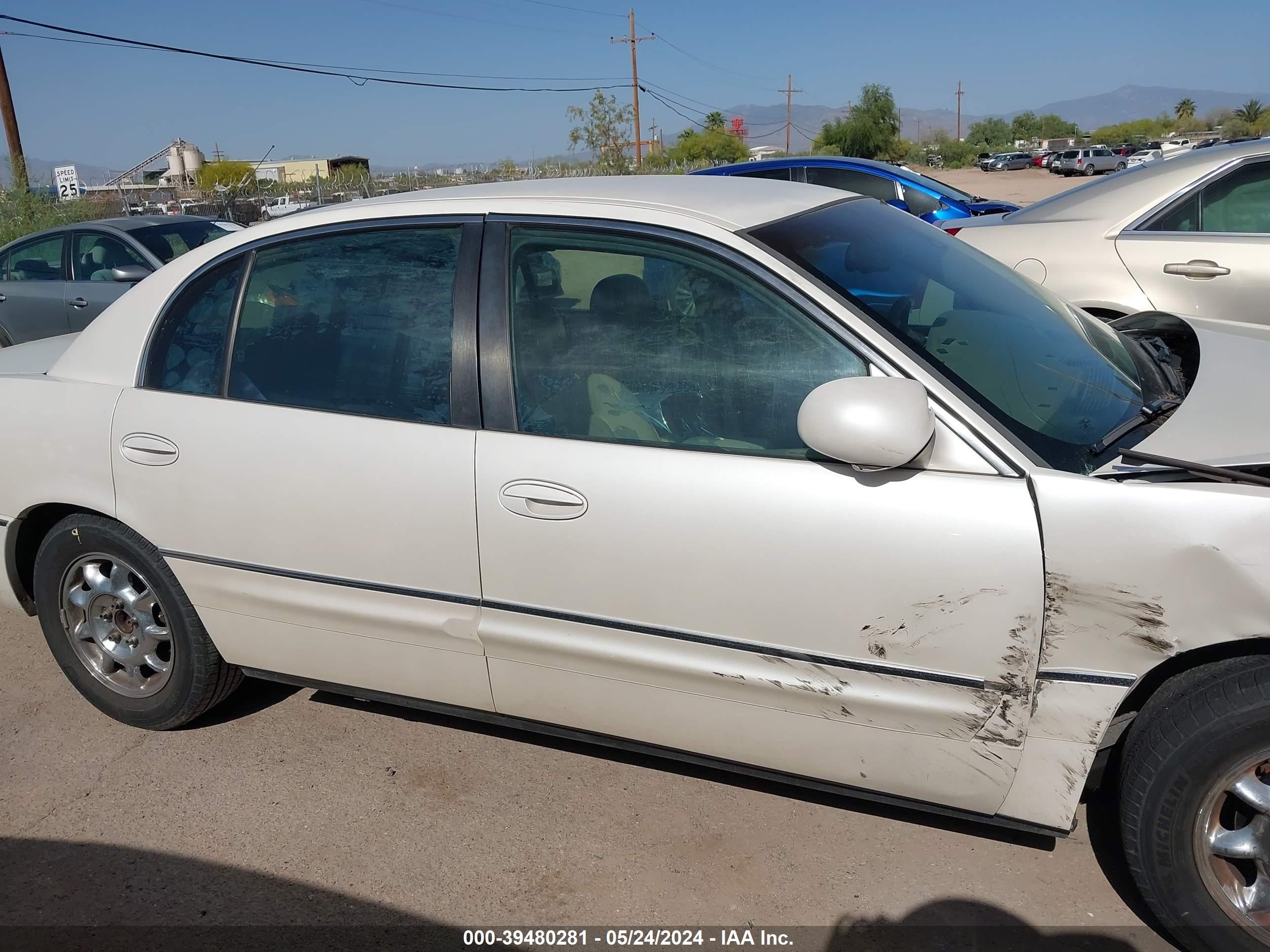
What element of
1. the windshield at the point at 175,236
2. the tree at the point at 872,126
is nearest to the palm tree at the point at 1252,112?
the tree at the point at 872,126

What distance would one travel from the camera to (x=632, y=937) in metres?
2.42

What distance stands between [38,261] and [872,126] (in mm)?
59822

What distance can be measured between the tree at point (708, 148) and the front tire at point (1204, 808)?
56978 millimetres

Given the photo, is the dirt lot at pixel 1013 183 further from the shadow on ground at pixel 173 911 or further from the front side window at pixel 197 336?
the shadow on ground at pixel 173 911

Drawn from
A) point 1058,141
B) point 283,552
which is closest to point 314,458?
point 283,552

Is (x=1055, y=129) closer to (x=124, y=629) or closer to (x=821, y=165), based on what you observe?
(x=821, y=165)

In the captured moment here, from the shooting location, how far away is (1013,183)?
4447 cm

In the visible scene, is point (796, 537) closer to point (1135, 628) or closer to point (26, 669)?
point (1135, 628)

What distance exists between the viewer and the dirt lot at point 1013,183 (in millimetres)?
33312

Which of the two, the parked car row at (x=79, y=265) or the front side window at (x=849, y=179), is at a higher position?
the front side window at (x=849, y=179)

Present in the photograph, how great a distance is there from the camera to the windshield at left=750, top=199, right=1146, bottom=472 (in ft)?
7.72

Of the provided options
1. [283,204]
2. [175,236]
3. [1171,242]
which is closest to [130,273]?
[175,236]

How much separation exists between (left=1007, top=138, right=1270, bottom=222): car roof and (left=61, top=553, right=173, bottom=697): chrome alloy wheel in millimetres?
4521

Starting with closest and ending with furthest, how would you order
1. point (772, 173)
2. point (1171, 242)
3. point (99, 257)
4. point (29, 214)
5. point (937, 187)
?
point (1171, 242) < point (99, 257) < point (937, 187) < point (772, 173) < point (29, 214)
